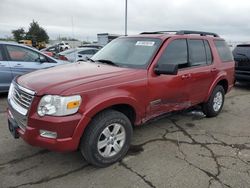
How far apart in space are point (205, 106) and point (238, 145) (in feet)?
4.45

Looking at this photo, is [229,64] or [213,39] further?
[229,64]

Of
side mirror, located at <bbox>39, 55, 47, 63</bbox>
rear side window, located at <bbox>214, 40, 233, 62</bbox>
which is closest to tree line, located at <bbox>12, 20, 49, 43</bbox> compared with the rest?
side mirror, located at <bbox>39, 55, 47, 63</bbox>

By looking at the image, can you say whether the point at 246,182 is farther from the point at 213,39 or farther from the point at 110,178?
the point at 213,39

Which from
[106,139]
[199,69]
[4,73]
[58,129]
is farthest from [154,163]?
[4,73]

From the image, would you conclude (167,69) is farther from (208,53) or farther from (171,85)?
(208,53)

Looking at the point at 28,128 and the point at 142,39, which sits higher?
the point at 142,39

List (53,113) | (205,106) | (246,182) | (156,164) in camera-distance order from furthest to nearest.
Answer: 1. (205,106)
2. (156,164)
3. (246,182)
4. (53,113)

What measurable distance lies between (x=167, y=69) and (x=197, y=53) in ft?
4.90

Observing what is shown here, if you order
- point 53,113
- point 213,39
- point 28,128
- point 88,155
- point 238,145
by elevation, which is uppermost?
point 213,39

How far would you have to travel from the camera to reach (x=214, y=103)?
560cm

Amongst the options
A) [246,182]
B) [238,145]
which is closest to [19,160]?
[246,182]

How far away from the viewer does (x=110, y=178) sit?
10.5 ft

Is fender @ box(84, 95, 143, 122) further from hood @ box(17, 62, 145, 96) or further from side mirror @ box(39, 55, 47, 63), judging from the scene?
side mirror @ box(39, 55, 47, 63)

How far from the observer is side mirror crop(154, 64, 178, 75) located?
143 inches
